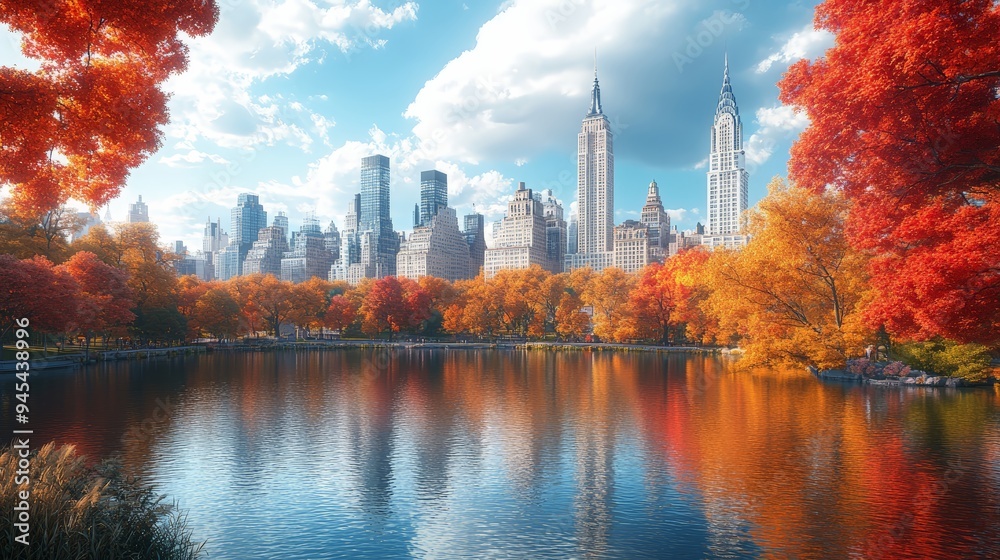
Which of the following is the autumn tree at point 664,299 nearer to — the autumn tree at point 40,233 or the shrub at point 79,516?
the autumn tree at point 40,233

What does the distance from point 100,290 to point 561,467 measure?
5057 cm

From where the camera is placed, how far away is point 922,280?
10930mm

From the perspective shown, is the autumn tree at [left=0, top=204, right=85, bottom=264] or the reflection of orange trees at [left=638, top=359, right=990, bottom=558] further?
the autumn tree at [left=0, top=204, right=85, bottom=264]

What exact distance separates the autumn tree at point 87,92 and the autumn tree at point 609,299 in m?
69.7

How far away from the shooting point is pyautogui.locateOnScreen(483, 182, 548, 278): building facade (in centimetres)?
17775

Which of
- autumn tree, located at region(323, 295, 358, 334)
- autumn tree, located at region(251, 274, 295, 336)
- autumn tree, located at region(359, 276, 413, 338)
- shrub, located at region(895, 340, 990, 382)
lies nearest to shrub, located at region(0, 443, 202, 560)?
shrub, located at region(895, 340, 990, 382)

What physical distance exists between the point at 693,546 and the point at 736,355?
5115 cm

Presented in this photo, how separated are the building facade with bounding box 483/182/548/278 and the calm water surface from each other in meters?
144

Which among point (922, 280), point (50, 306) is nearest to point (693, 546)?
point (922, 280)

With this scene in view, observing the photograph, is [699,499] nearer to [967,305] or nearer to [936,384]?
[967,305]

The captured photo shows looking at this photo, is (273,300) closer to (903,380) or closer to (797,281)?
(797,281)

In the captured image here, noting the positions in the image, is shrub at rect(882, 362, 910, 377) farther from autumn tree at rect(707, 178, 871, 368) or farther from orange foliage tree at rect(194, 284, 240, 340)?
orange foliage tree at rect(194, 284, 240, 340)

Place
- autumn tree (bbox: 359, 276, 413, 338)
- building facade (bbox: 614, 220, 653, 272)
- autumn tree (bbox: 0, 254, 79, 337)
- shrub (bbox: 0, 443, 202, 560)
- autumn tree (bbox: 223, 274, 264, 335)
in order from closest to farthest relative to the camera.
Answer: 1. shrub (bbox: 0, 443, 202, 560)
2. autumn tree (bbox: 0, 254, 79, 337)
3. autumn tree (bbox: 223, 274, 264, 335)
4. autumn tree (bbox: 359, 276, 413, 338)
5. building facade (bbox: 614, 220, 653, 272)

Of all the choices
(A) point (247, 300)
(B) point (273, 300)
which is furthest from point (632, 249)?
(A) point (247, 300)
